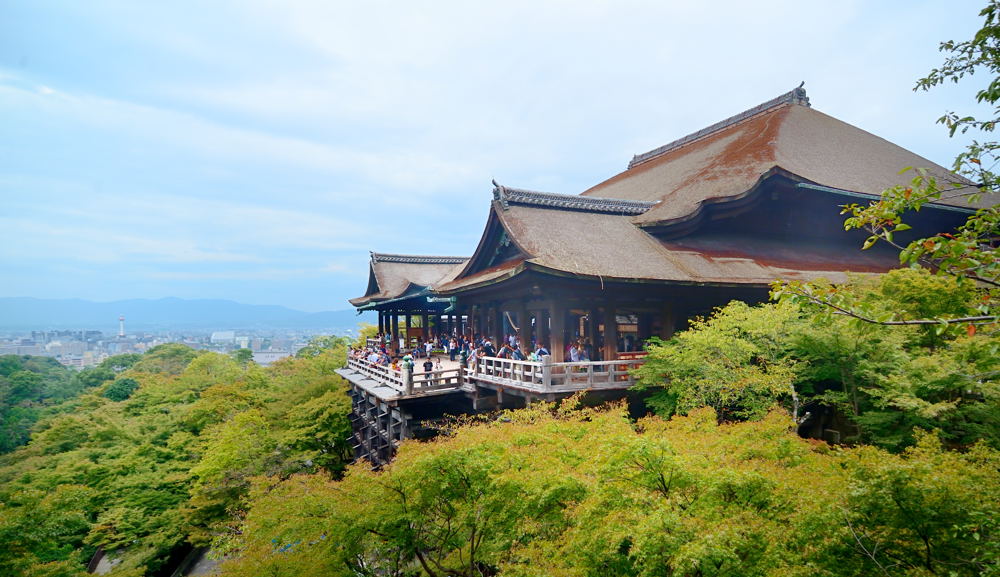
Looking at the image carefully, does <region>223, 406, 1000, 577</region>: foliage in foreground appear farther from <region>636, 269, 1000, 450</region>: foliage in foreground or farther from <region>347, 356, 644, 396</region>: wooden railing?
<region>636, 269, 1000, 450</region>: foliage in foreground

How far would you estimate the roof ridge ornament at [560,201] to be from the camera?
1642cm

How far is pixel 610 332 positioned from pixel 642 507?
28.9ft

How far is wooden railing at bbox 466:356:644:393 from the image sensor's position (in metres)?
12.3

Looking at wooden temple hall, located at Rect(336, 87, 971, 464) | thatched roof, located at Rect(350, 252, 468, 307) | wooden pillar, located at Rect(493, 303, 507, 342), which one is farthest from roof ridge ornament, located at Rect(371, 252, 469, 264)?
wooden pillar, located at Rect(493, 303, 507, 342)

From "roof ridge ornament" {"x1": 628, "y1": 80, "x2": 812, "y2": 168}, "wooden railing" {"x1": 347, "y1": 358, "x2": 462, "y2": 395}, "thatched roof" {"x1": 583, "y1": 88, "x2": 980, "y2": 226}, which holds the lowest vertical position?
"wooden railing" {"x1": 347, "y1": 358, "x2": 462, "y2": 395}

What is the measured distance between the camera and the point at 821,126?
23.9 meters

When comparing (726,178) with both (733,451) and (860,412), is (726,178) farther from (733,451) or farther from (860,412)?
(733,451)

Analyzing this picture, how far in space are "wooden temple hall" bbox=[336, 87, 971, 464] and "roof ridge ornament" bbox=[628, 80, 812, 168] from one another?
56.9 inches

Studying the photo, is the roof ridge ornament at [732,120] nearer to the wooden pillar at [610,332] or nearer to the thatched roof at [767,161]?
the thatched roof at [767,161]

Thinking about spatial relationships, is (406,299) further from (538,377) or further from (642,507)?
(642,507)

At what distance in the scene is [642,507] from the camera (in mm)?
6301

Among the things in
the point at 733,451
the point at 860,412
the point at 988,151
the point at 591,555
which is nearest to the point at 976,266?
the point at 988,151

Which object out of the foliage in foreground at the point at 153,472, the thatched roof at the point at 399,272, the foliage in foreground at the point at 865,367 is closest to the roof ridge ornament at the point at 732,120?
the thatched roof at the point at 399,272

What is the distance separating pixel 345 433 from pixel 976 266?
23241 millimetres
